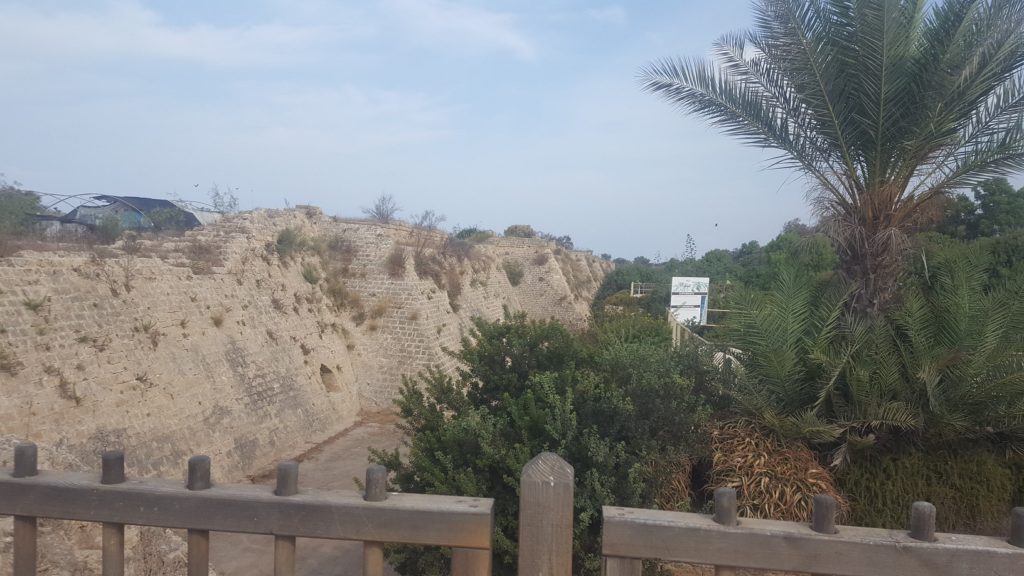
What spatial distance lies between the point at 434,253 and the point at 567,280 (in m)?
13.9

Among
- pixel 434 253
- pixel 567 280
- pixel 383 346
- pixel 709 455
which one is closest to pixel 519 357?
pixel 709 455

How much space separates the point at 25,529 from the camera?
6.97 ft

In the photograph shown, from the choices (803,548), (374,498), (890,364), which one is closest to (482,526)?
(374,498)

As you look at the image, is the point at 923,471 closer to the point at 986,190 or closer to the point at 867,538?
the point at 867,538

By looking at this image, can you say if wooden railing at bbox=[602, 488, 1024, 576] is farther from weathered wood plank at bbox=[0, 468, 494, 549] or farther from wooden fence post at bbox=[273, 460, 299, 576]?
wooden fence post at bbox=[273, 460, 299, 576]

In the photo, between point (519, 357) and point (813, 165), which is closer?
point (519, 357)

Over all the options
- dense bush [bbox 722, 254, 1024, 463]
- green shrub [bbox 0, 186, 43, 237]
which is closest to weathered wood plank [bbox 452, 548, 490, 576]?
dense bush [bbox 722, 254, 1024, 463]

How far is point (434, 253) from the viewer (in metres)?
18.4

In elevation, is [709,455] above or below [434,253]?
below

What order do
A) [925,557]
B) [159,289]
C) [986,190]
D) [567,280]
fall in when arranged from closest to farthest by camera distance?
[925,557] → [159,289] → [986,190] → [567,280]

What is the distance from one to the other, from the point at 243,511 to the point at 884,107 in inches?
214

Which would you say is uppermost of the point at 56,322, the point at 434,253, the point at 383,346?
the point at 434,253

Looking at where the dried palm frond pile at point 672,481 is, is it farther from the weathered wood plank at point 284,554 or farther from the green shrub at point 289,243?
the green shrub at point 289,243

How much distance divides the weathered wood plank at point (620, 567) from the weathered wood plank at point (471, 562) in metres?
0.35
